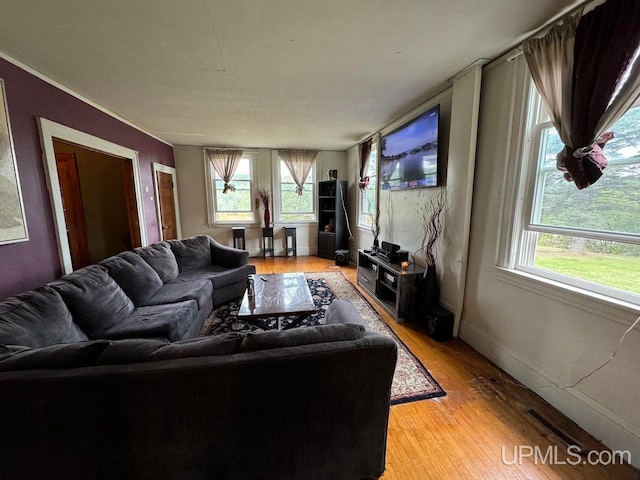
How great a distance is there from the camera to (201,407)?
3.06 feet

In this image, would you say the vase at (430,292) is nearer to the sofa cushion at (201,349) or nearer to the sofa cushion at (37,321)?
the sofa cushion at (201,349)

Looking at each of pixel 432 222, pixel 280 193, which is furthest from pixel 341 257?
pixel 432 222

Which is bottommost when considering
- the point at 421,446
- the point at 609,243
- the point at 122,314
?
the point at 421,446

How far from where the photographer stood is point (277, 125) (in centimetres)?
376

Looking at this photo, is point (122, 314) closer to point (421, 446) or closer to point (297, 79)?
point (421, 446)

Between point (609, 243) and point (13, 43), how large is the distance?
4.02 m

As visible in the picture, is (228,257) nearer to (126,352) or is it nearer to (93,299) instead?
(93,299)

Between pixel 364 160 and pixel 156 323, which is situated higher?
pixel 364 160

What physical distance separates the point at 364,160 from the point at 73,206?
5003 mm

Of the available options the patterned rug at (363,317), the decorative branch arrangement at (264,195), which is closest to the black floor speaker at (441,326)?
the patterned rug at (363,317)

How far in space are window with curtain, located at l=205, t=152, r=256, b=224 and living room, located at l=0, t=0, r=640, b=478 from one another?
2.28 meters

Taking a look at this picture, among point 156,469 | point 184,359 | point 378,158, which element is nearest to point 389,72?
point 378,158

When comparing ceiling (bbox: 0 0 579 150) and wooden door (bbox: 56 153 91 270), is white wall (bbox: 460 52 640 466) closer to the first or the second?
ceiling (bbox: 0 0 579 150)

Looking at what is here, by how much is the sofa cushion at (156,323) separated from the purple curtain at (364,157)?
3612mm
